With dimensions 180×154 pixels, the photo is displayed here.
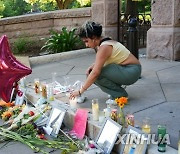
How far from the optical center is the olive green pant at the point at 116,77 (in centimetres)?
350

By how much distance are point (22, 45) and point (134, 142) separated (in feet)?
23.5

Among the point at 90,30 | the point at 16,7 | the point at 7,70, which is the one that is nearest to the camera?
the point at 7,70

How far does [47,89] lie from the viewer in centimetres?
417

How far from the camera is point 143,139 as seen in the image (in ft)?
8.05

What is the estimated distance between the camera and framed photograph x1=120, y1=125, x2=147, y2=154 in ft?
8.05

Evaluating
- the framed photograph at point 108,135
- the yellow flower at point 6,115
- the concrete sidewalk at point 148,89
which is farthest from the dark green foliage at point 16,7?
the framed photograph at point 108,135

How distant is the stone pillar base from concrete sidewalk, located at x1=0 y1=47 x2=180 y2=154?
0.16 m

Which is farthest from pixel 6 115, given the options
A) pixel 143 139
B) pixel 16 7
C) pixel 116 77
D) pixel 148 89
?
pixel 16 7

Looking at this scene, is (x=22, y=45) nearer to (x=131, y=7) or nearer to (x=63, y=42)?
(x=63, y=42)

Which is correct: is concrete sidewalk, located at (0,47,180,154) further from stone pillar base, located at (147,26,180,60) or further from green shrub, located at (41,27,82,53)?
green shrub, located at (41,27,82,53)

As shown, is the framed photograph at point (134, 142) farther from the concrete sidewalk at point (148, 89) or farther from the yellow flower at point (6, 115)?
the yellow flower at point (6, 115)

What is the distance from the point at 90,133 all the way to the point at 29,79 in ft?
8.34

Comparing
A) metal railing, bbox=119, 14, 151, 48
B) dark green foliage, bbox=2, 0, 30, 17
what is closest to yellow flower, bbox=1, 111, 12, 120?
metal railing, bbox=119, 14, 151, 48

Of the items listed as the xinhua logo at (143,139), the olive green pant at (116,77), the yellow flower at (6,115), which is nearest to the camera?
the xinhua logo at (143,139)
